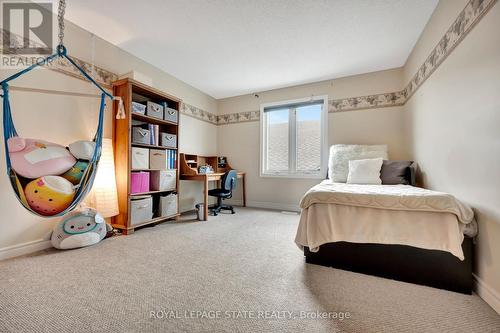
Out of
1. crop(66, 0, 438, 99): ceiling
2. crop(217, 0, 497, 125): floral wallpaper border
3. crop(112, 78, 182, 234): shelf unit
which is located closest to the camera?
crop(217, 0, 497, 125): floral wallpaper border

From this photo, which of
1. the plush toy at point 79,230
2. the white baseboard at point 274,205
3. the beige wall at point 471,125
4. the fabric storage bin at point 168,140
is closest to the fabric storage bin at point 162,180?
the fabric storage bin at point 168,140

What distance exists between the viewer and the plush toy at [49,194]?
55.9 inches

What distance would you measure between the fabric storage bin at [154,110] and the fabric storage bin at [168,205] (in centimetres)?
116

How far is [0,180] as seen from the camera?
1733 mm

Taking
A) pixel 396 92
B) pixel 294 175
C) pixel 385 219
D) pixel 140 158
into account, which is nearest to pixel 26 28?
pixel 140 158

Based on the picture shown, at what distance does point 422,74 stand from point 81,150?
3614 millimetres

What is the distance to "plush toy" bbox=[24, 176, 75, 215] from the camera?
1420 mm

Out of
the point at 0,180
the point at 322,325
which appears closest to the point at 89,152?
the point at 0,180

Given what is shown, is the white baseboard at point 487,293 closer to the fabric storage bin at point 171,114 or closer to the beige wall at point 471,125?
the beige wall at point 471,125

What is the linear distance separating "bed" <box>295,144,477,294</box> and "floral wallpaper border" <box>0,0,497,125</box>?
1296 mm

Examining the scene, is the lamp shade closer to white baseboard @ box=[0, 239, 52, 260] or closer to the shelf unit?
the shelf unit

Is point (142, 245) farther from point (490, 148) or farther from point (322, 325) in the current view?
point (490, 148)

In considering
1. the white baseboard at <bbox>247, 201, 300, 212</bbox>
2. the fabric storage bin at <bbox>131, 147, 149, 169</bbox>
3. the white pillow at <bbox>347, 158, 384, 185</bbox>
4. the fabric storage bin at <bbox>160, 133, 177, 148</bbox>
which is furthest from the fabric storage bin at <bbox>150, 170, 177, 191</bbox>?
the white pillow at <bbox>347, 158, 384, 185</bbox>

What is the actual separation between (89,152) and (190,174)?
160cm
